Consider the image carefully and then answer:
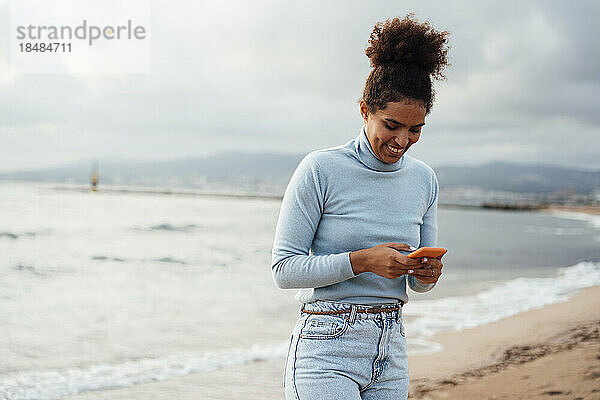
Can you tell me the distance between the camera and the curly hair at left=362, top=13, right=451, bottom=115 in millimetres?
1773

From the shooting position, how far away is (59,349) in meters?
6.83

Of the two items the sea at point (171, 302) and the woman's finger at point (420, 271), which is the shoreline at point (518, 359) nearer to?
the sea at point (171, 302)

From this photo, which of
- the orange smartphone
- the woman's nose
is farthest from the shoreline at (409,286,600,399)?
the woman's nose

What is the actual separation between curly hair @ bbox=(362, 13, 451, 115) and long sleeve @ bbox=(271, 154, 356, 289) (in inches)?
11.2

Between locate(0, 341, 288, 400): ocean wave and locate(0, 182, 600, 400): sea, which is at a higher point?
locate(0, 341, 288, 400): ocean wave

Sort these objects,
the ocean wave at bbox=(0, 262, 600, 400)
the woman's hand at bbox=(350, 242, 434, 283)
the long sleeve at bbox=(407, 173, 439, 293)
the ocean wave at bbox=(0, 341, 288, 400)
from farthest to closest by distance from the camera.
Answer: the ocean wave at bbox=(0, 262, 600, 400) < the ocean wave at bbox=(0, 341, 288, 400) < the long sleeve at bbox=(407, 173, 439, 293) < the woman's hand at bbox=(350, 242, 434, 283)

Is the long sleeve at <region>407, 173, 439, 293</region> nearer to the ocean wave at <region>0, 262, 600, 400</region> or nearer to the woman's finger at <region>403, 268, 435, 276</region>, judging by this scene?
the woman's finger at <region>403, 268, 435, 276</region>

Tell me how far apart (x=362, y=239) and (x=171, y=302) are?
8.33 metres

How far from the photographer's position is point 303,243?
1782 mm

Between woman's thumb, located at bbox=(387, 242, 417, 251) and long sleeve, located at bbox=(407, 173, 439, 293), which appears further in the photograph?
long sleeve, located at bbox=(407, 173, 439, 293)

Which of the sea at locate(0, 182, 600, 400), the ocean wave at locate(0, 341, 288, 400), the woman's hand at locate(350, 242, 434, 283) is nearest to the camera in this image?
the woman's hand at locate(350, 242, 434, 283)

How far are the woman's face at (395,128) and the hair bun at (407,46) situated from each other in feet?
0.44

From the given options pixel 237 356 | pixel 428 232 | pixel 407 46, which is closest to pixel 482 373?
pixel 237 356

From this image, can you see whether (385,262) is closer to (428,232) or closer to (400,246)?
(400,246)
